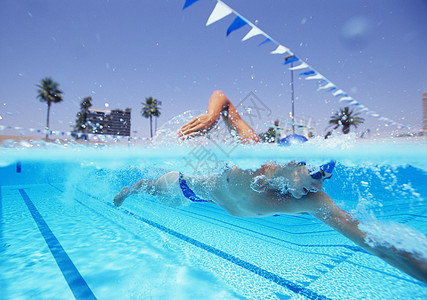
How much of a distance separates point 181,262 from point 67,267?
4.94 ft

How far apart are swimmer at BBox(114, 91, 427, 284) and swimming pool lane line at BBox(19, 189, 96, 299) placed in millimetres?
1644

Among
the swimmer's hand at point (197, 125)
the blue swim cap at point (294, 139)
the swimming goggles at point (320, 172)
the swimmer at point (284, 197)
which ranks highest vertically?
the swimmer's hand at point (197, 125)

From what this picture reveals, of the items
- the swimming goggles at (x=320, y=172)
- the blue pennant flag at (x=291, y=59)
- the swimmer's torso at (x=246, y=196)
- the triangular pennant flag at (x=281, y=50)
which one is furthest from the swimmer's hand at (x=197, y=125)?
the blue pennant flag at (x=291, y=59)

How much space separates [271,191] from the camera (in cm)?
250

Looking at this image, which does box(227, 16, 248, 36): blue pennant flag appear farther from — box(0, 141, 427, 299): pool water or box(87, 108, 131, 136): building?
box(87, 108, 131, 136): building

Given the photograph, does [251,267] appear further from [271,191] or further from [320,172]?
[320,172]

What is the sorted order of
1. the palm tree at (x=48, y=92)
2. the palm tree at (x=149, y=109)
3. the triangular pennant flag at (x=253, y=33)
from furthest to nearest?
the palm tree at (x=149, y=109) < the palm tree at (x=48, y=92) < the triangular pennant flag at (x=253, y=33)

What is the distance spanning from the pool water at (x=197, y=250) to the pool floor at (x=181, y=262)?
1 centimetres

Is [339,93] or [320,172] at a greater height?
[339,93]

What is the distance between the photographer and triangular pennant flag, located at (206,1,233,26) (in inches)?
152

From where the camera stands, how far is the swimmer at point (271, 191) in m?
1.96

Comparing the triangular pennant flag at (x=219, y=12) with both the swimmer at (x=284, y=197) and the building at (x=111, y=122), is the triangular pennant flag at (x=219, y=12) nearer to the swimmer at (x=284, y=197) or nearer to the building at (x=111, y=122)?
the swimmer at (x=284, y=197)

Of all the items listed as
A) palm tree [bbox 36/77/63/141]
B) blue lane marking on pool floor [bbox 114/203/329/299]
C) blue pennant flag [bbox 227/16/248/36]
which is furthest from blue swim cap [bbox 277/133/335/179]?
palm tree [bbox 36/77/63/141]

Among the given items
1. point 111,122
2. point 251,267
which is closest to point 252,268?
point 251,267
